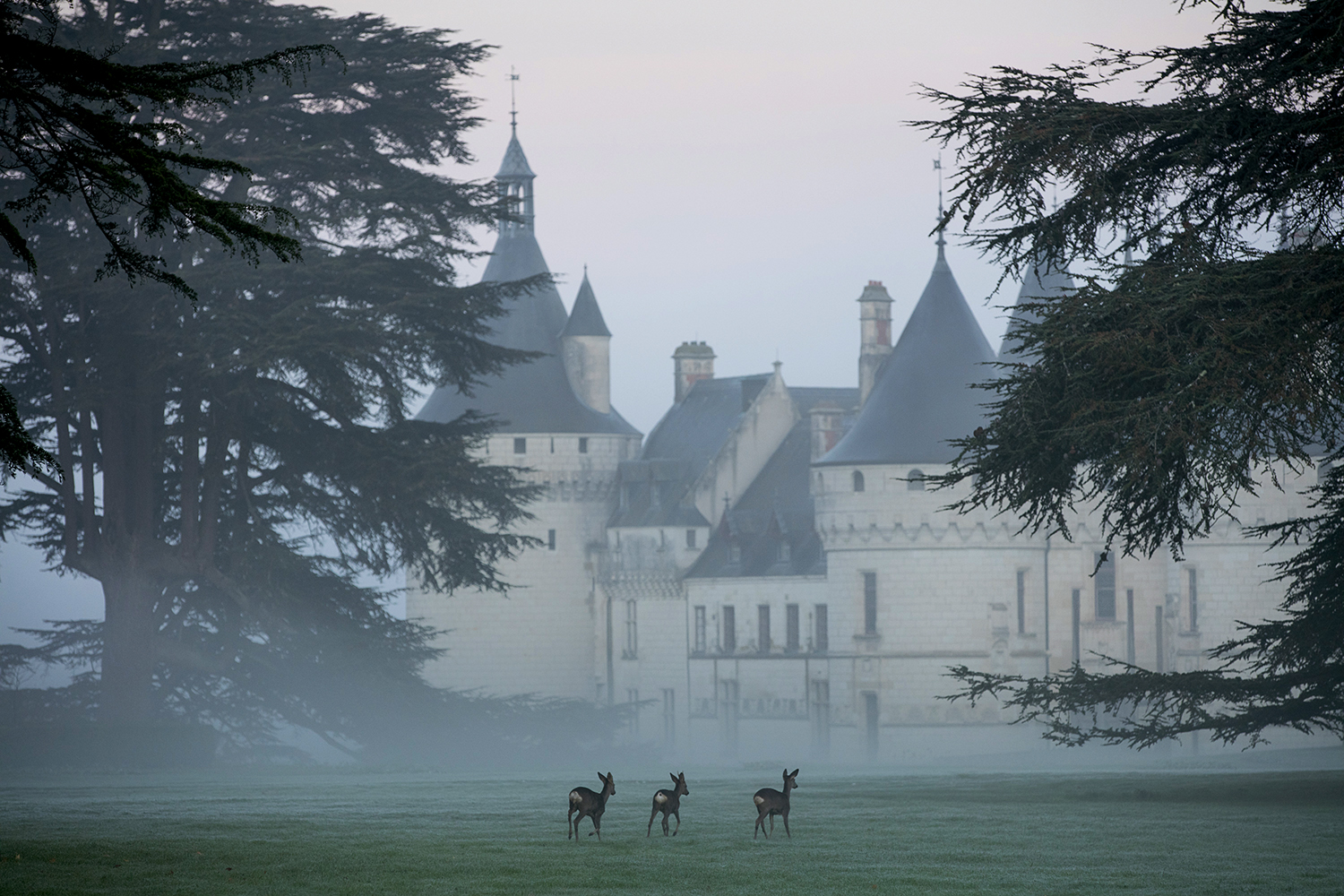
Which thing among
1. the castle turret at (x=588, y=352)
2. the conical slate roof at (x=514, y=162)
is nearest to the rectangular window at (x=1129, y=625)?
the castle turret at (x=588, y=352)

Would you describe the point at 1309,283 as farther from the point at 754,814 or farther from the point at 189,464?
the point at 189,464

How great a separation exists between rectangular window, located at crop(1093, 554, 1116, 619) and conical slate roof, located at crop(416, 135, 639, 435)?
51.1 ft

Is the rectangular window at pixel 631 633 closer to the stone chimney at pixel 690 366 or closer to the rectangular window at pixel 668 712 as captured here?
the rectangular window at pixel 668 712

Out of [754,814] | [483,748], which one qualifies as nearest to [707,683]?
[483,748]

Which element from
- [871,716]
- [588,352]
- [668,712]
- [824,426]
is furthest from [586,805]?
[588,352]

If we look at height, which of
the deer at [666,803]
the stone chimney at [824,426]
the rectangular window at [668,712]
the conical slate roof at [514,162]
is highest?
the conical slate roof at [514,162]

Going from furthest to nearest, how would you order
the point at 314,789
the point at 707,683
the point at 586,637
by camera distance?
the point at 586,637
the point at 707,683
the point at 314,789

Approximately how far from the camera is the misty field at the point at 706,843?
1041cm

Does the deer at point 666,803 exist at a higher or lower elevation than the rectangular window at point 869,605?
lower

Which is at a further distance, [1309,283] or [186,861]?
[1309,283]

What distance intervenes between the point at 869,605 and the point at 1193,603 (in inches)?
320

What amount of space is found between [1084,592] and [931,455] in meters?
6.36

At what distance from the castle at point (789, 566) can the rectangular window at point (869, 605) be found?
2.7 inches

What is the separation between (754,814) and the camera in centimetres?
1484
